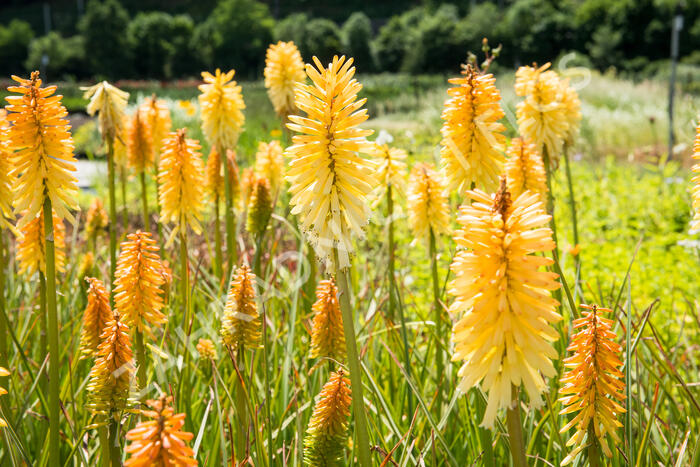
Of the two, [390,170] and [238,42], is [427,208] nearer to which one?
[390,170]

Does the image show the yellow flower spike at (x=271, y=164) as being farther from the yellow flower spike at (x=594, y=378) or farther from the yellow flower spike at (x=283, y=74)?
the yellow flower spike at (x=594, y=378)

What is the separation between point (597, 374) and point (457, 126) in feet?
2.93

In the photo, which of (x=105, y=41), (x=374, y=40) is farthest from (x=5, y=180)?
(x=105, y=41)

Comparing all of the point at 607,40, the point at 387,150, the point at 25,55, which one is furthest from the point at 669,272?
the point at 25,55

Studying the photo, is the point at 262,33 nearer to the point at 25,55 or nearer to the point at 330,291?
the point at 25,55

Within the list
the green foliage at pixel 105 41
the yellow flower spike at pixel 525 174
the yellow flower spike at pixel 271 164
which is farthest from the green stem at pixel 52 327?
the green foliage at pixel 105 41

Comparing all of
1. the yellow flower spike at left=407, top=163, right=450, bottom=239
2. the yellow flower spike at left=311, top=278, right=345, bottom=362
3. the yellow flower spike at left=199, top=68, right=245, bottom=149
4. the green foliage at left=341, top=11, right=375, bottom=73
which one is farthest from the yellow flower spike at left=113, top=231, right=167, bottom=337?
the green foliage at left=341, top=11, right=375, bottom=73

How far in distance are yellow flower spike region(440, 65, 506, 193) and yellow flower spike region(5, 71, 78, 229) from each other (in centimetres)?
108

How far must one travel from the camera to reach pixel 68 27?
88812mm

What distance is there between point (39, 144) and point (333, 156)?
80 centimetres

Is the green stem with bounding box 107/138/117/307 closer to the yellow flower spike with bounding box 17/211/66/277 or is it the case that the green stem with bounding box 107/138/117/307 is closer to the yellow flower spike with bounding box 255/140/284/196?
the yellow flower spike with bounding box 17/211/66/277

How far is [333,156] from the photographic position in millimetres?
1514

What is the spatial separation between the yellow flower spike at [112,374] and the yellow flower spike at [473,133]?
112cm

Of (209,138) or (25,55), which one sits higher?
(25,55)
